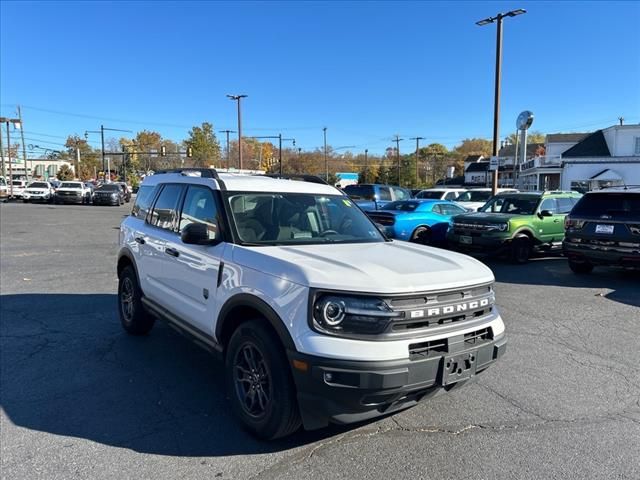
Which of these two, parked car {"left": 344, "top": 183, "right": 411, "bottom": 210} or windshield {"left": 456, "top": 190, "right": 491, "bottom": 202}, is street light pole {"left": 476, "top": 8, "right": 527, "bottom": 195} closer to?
windshield {"left": 456, "top": 190, "right": 491, "bottom": 202}

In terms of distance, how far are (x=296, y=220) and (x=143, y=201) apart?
7.82 ft

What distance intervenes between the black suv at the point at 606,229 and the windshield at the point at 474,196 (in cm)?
1205

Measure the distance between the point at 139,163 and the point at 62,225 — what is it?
89.0 meters

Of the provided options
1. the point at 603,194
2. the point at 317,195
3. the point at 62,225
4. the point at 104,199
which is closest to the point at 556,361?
the point at 317,195

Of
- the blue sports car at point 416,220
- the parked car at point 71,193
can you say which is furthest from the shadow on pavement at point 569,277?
the parked car at point 71,193

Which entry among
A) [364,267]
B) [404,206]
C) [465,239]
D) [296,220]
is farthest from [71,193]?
[364,267]

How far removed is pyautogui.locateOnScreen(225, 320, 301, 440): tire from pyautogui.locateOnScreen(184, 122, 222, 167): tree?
73961mm

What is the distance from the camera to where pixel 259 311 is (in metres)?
3.29

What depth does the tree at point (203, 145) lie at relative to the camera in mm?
76875

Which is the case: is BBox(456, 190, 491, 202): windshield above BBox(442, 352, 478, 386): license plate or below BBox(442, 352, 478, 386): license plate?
above

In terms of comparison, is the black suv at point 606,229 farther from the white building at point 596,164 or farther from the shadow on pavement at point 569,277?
the white building at point 596,164

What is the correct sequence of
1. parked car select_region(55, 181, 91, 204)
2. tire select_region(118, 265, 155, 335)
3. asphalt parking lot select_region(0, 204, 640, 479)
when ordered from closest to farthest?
asphalt parking lot select_region(0, 204, 640, 479) → tire select_region(118, 265, 155, 335) → parked car select_region(55, 181, 91, 204)

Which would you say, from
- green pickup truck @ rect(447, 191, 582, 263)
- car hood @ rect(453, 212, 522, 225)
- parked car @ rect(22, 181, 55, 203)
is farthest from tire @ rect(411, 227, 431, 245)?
parked car @ rect(22, 181, 55, 203)

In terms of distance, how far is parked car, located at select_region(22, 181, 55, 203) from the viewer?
37.5m
